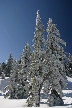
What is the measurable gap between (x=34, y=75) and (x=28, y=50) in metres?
22.1

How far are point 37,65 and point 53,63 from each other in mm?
3119

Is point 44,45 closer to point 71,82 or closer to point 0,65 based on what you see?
point 71,82

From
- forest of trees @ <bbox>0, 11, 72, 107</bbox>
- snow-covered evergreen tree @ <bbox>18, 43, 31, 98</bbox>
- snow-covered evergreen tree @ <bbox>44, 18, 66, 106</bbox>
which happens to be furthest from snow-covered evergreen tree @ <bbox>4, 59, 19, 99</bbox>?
snow-covered evergreen tree @ <bbox>44, 18, 66, 106</bbox>

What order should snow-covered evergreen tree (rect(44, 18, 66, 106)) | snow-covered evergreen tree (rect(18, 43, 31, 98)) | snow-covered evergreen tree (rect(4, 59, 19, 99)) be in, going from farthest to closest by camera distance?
snow-covered evergreen tree (rect(4, 59, 19, 99)) < snow-covered evergreen tree (rect(18, 43, 31, 98)) < snow-covered evergreen tree (rect(44, 18, 66, 106))

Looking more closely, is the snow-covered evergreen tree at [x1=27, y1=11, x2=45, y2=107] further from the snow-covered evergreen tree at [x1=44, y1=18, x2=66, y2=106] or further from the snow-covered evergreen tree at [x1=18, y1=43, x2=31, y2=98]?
the snow-covered evergreen tree at [x1=18, y1=43, x2=31, y2=98]

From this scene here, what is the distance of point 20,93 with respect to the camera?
5116cm

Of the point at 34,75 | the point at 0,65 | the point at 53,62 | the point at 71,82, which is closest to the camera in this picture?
the point at 53,62

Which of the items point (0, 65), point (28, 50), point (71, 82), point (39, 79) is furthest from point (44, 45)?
point (0, 65)

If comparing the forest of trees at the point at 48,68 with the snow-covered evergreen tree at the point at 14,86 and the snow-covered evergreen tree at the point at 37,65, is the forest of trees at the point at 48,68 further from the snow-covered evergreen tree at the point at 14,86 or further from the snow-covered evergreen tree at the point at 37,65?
the snow-covered evergreen tree at the point at 14,86

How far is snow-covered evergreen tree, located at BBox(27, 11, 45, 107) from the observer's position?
3128 centimetres

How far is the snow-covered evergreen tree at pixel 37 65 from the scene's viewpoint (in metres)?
31.3

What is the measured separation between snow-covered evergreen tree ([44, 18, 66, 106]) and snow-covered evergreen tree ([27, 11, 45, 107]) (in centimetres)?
160

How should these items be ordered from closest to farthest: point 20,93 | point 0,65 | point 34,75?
point 34,75 → point 20,93 → point 0,65

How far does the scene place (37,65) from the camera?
31969mm
